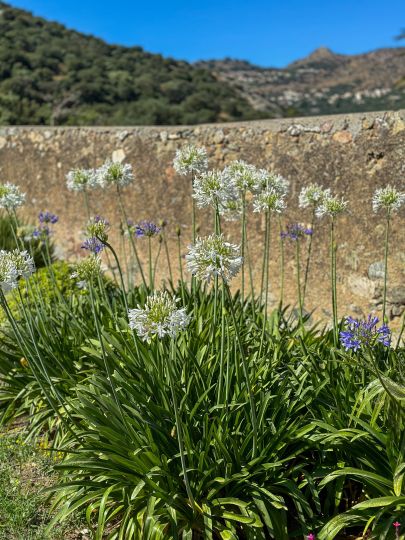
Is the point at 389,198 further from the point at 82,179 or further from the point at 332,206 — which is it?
the point at 82,179

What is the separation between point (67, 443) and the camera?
10.9 ft

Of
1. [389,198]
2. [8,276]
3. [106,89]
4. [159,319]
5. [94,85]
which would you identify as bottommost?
[159,319]

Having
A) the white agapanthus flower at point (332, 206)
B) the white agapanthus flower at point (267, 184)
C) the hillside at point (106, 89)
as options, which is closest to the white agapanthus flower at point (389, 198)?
the white agapanthus flower at point (332, 206)

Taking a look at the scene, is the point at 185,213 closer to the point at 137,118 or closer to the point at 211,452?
the point at 211,452

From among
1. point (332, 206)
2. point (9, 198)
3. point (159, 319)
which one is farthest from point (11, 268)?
point (332, 206)

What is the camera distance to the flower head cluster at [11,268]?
2.55 metres

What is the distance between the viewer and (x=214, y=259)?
2.29m

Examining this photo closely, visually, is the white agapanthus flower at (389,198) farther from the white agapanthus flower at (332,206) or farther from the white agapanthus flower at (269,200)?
the white agapanthus flower at (269,200)

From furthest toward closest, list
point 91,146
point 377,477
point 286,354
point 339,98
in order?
1. point 339,98
2. point 91,146
3. point 286,354
4. point 377,477

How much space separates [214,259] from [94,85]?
67.9ft

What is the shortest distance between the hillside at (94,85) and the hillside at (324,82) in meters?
4.45

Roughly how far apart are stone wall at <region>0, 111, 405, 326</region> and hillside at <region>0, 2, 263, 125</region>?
1211 centimetres

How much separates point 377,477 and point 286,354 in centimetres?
110

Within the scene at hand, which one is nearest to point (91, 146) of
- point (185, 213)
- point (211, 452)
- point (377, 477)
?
point (185, 213)
